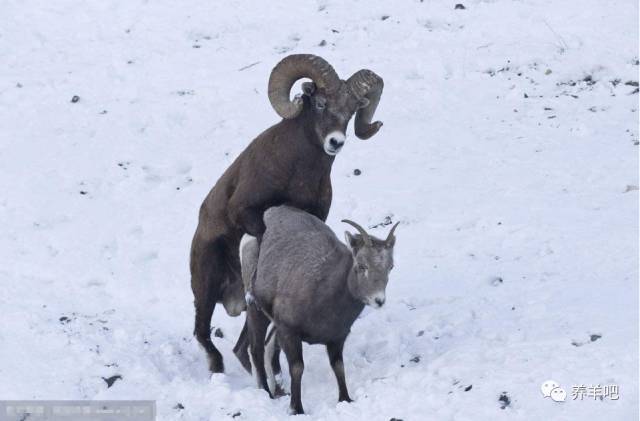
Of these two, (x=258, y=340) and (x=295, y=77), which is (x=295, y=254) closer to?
(x=258, y=340)

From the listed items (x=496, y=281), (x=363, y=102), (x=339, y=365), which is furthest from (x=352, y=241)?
(x=496, y=281)

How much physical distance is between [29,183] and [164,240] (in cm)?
238

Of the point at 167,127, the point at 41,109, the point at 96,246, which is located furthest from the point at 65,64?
the point at 96,246

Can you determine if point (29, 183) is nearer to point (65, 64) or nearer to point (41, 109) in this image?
point (41, 109)

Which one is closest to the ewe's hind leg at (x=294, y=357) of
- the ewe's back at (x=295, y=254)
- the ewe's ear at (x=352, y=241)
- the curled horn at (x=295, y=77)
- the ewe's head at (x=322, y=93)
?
the ewe's back at (x=295, y=254)

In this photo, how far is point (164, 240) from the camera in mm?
16156

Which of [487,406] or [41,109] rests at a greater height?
[487,406]

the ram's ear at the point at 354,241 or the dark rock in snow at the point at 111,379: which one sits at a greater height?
the ram's ear at the point at 354,241

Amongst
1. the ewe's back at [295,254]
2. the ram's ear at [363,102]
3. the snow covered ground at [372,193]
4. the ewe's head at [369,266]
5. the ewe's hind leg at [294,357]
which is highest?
the ram's ear at [363,102]

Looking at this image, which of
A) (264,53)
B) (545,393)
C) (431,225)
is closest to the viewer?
(545,393)

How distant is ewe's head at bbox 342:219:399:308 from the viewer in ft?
38.3

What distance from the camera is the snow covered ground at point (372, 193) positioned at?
476 inches

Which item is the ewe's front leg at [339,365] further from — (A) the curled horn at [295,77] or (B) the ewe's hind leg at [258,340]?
(A) the curled horn at [295,77]

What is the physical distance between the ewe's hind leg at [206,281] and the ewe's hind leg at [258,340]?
2.95 feet
